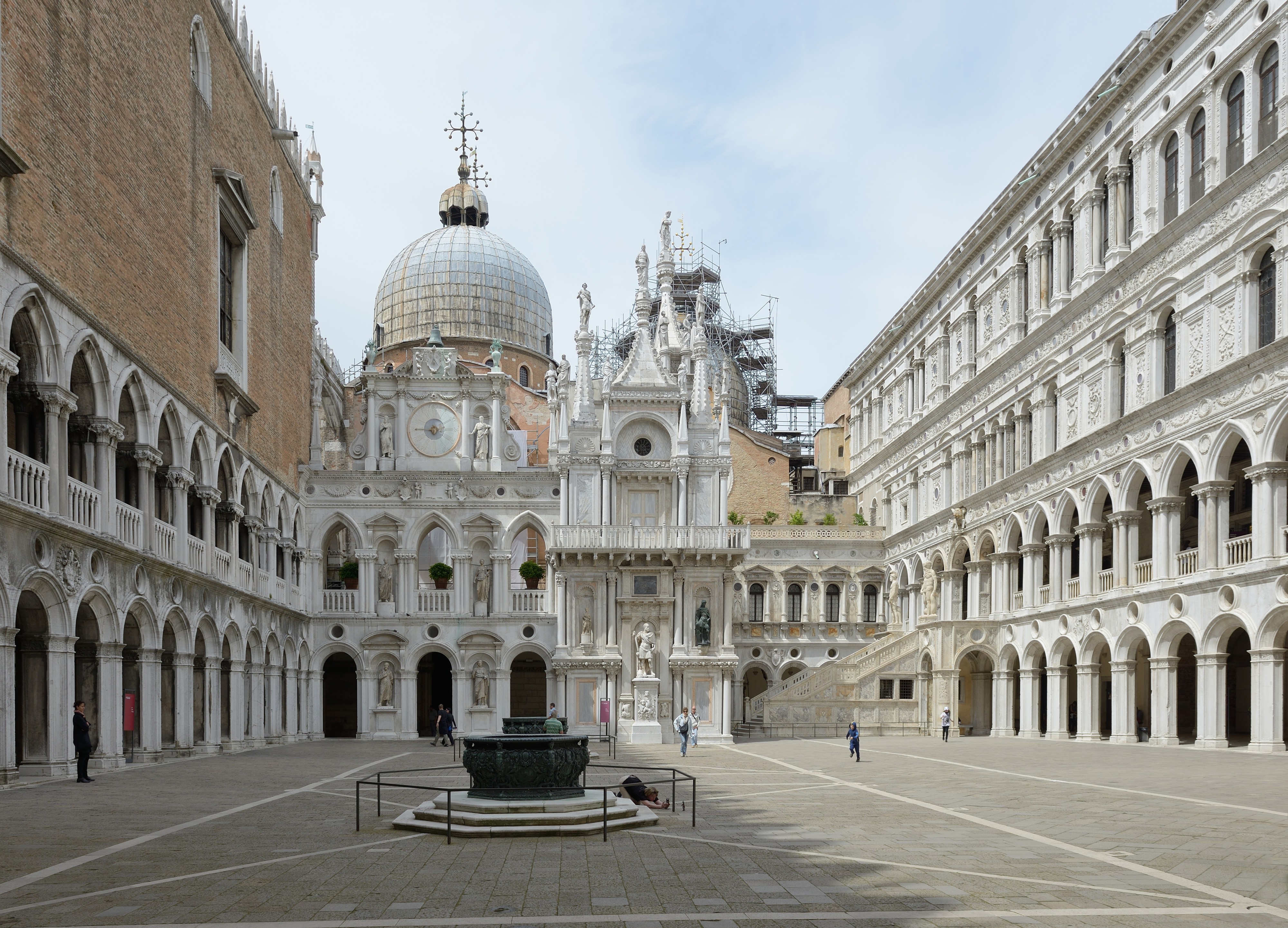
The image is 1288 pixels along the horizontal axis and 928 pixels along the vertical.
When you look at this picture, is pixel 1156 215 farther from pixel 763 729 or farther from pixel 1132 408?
pixel 763 729

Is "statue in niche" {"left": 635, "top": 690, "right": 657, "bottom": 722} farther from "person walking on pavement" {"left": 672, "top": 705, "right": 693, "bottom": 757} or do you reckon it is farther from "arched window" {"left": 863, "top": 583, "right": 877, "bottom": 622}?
"arched window" {"left": 863, "top": 583, "right": 877, "bottom": 622}

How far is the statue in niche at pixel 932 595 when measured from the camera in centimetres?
5184

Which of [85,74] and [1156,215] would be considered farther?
[1156,215]

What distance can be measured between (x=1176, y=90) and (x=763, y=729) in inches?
983

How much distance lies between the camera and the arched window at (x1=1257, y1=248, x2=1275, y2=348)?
30.8 metres

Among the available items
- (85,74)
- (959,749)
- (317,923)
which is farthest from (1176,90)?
(317,923)

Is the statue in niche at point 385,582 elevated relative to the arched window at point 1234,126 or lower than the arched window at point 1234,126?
lower

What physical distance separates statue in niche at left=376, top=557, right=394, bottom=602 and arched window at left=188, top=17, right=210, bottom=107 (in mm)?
18589

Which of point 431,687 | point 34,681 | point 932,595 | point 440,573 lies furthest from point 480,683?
point 34,681

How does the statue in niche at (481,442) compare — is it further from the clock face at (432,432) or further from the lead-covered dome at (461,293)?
the lead-covered dome at (461,293)

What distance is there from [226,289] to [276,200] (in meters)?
7.20

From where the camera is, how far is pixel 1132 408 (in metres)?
37.4

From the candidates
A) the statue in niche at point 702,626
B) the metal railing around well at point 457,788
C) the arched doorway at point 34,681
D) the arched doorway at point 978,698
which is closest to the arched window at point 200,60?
the arched doorway at point 34,681

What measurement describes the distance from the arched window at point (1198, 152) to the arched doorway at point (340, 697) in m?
33.0
